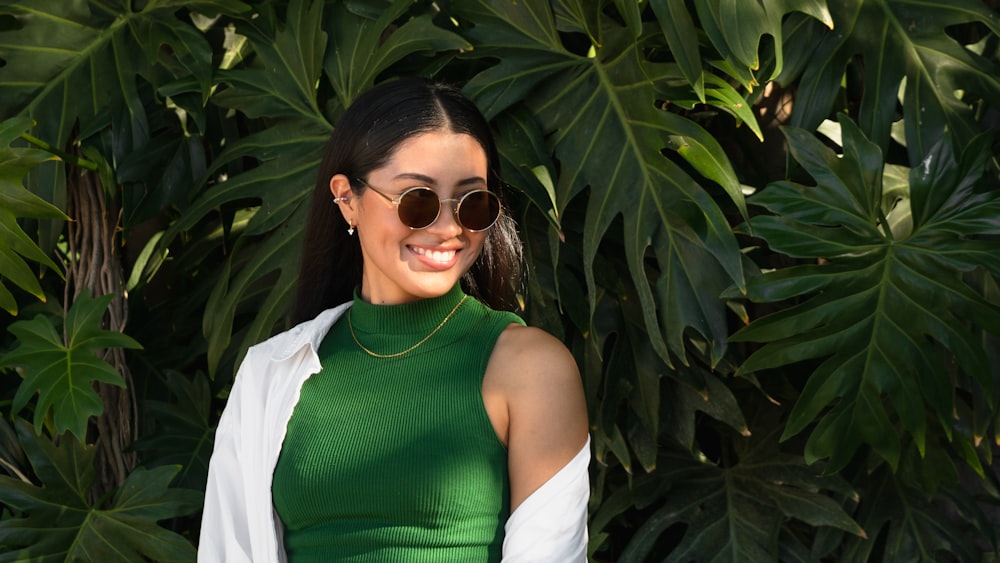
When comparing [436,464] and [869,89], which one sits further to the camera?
[869,89]

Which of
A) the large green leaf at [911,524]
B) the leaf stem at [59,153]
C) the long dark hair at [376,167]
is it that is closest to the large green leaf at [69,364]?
the leaf stem at [59,153]

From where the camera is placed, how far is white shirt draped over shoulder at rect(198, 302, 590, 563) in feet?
4.10

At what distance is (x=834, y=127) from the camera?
7.91 feet

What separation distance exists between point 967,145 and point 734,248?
427 mm

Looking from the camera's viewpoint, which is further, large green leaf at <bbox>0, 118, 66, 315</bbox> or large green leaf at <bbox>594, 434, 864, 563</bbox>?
large green leaf at <bbox>594, 434, 864, 563</bbox>

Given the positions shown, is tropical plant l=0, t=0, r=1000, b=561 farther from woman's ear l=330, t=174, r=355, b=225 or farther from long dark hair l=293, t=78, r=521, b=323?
woman's ear l=330, t=174, r=355, b=225

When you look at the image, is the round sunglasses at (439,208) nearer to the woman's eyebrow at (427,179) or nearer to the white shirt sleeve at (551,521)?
the woman's eyebrow at (427,179)

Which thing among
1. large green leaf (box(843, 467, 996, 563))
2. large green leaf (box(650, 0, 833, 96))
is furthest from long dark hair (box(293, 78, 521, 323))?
large green leaf (box(843, 467, 996, 563))

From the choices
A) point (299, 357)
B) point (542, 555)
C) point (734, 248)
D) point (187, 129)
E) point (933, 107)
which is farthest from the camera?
point (187, 129)

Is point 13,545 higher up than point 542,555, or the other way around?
point 542,555

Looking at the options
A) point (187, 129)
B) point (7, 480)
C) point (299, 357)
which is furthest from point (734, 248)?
point (7, 480)

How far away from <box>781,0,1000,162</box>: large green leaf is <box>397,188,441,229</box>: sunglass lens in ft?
3.63

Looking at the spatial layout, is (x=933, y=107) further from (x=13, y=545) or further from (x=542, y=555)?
(x=13, y=545)

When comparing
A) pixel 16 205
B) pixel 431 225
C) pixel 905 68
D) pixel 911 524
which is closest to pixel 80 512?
pixel 16 205
